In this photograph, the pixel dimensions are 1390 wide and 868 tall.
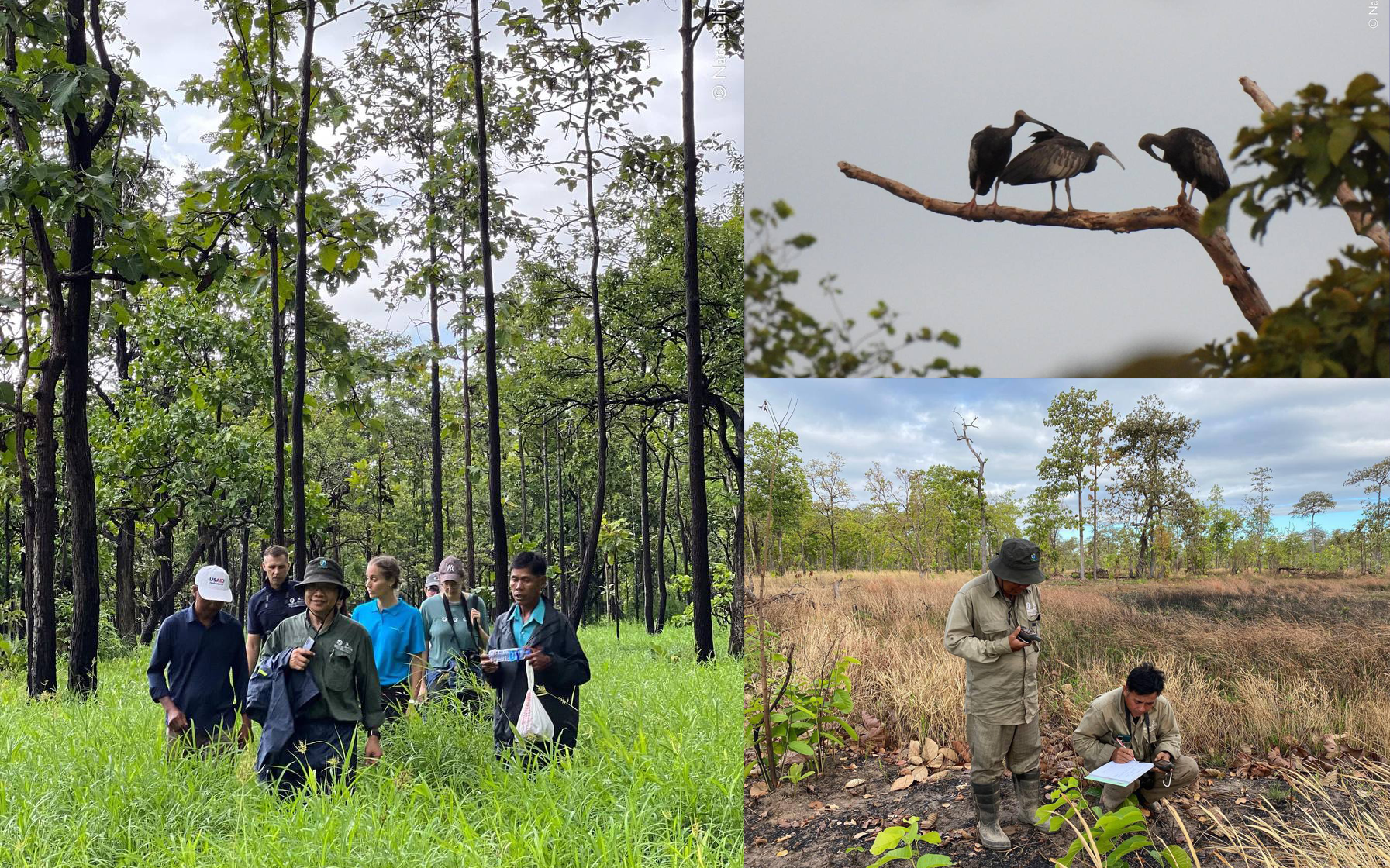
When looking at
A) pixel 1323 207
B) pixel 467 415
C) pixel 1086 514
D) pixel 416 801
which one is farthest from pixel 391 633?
pixel 1323 207

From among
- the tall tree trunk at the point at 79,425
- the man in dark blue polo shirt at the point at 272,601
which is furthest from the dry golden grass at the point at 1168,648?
the tall tree trunk at the point at 79,425

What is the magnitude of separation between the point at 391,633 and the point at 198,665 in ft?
2.47

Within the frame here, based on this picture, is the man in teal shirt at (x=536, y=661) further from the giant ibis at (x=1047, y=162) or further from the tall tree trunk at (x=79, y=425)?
the tall tree trunk at (x=79, y=425)

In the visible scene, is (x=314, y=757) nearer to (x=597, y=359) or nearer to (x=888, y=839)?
(x=888, y=839)

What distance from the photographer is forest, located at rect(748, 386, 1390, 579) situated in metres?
2.27

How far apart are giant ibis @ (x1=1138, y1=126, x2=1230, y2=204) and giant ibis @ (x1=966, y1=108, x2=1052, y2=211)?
198 millimetres

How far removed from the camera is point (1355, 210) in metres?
1.13

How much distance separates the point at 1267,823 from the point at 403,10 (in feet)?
19.8

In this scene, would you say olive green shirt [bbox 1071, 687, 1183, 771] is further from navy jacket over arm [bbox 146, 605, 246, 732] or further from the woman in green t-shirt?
A: navy jacket over arm [bbox 146, 605, 246, 732]

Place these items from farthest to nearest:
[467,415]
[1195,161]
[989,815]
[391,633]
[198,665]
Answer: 1. [467,415]
2. [391,633]
3. [198,665]
4. [989,815]
5. [1195,161]

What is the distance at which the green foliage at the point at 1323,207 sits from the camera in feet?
3.45

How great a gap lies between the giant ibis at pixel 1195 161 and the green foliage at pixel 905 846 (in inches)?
52.7

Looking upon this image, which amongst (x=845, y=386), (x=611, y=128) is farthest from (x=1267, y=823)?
(x=611, y=128)

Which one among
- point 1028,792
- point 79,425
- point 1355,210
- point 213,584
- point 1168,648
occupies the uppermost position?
point 1355,210
